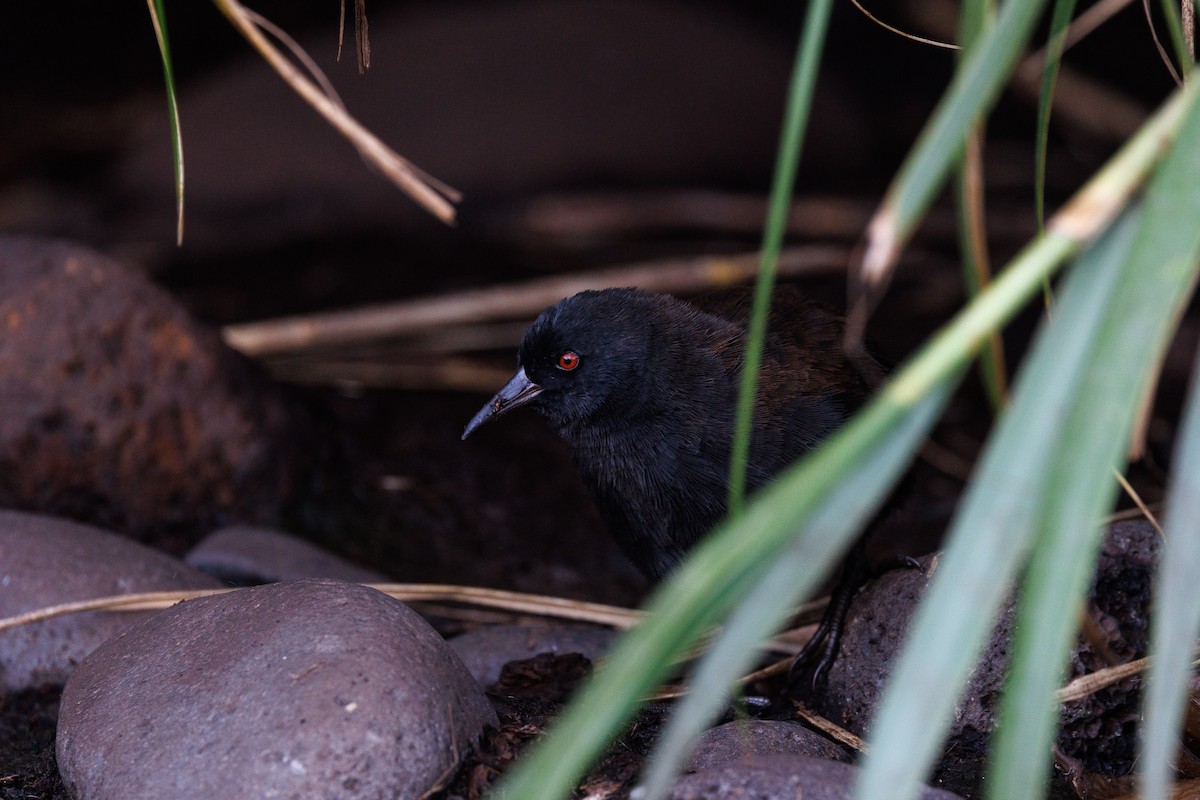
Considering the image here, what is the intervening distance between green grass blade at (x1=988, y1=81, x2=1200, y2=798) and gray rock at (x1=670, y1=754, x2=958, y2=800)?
684 millimetres

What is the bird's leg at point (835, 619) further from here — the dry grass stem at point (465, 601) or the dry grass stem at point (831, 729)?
the dry grass stem at point (465, 601)

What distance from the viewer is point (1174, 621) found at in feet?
4.15

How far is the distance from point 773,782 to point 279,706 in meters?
0.84

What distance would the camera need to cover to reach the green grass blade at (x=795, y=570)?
127cm

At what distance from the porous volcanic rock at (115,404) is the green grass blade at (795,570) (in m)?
2.99

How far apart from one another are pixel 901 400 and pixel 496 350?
448 centimetres

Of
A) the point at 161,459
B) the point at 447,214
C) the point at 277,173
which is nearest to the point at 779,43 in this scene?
the point at 277,173

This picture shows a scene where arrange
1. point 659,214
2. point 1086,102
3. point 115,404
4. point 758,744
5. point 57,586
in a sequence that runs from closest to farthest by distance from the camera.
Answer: point 758,744 → point 57,586 → point 115,404 → point 1086,102 → point 659,214

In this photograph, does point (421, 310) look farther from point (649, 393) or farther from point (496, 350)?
point (649, 393)

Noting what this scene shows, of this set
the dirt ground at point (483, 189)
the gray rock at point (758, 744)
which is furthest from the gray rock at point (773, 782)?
the dirt ground at point (483, 189)

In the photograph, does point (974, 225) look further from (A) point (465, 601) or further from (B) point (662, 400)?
(A) point (465, 601)

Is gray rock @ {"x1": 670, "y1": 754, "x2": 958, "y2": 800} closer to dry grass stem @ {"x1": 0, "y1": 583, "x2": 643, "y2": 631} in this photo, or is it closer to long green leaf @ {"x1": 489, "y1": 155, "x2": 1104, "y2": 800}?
long green leaf @ {"x1": 489, "y1": 155, "x2": 1104, "y2": 800}

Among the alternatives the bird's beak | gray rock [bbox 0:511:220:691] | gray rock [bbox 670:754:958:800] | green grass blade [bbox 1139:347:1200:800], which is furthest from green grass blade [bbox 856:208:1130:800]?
gray rock [bbox 0:511:220:691]

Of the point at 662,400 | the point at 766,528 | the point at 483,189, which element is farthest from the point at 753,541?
the point at 483,189
